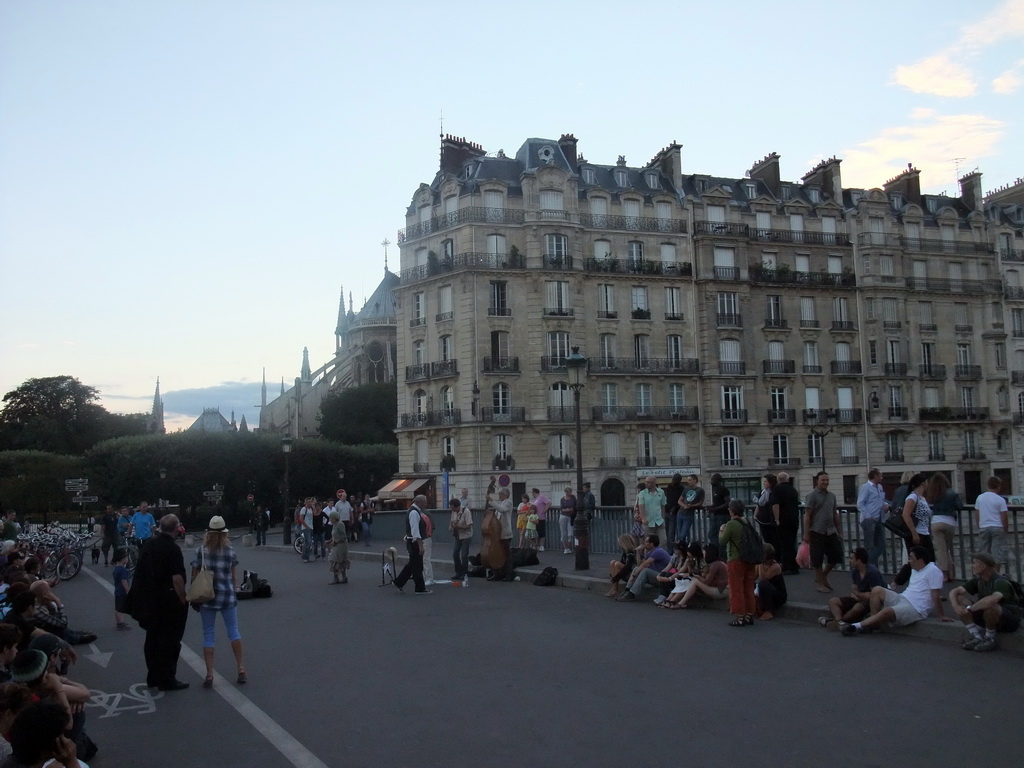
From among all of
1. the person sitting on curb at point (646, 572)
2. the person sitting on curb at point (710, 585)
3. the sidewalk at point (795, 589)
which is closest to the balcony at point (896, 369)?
the sidewalk at point (795, 589)

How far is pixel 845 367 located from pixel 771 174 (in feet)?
40.2

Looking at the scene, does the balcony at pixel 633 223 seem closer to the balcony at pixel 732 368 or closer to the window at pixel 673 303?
the window at pixel 673 303

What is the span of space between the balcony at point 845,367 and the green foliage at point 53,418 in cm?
5828

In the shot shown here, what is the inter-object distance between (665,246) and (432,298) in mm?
12793

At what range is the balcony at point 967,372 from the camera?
55594 mm

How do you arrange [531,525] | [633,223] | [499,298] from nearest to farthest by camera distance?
[531,525] → [499,298] → [633,223]

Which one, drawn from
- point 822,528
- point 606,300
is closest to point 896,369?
point 606,300

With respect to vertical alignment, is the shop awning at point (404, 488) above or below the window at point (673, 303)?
below

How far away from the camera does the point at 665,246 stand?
50.5 metres

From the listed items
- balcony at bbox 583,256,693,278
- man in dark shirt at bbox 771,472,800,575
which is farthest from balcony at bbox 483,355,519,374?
man in dark shirt at bbox 771,472,800,575

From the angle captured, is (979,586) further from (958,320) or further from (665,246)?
(958,320)

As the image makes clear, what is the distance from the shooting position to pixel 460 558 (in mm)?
18625

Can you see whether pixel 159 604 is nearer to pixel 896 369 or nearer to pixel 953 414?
pixel 896 369

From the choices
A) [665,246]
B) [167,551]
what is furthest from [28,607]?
[665,246]
